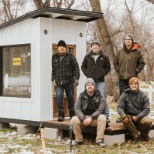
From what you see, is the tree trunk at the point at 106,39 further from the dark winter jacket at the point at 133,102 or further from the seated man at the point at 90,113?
the seated man at the point at 90,113

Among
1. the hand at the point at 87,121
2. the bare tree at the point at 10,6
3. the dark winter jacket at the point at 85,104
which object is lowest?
the hand at the point at 87,121

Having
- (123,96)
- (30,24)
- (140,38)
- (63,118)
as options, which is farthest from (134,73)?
(140,38)

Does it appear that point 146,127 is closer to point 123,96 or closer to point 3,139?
point 123,96

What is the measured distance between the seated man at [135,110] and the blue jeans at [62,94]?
1.37 m

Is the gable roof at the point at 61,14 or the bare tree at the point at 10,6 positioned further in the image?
the bare tree at the point at 10,6

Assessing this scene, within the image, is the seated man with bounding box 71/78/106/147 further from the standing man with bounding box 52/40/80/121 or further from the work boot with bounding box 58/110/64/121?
the work boot with bounding box 58/110/64/121

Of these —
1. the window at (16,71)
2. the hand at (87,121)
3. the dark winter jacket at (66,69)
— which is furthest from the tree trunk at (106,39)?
the hand at (87,121)

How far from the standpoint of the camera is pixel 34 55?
924 cm

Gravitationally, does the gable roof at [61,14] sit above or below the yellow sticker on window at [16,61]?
above

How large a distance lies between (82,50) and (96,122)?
2.55m

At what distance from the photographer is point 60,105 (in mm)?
8797

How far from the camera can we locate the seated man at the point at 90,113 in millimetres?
7613

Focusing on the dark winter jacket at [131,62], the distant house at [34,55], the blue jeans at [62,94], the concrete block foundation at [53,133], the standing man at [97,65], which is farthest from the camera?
the distant house at [34,55]

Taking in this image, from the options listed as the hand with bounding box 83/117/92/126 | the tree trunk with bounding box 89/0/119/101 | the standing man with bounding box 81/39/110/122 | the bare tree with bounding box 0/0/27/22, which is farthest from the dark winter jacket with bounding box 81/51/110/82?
the bare tree with bounding box 0/0/27/22
